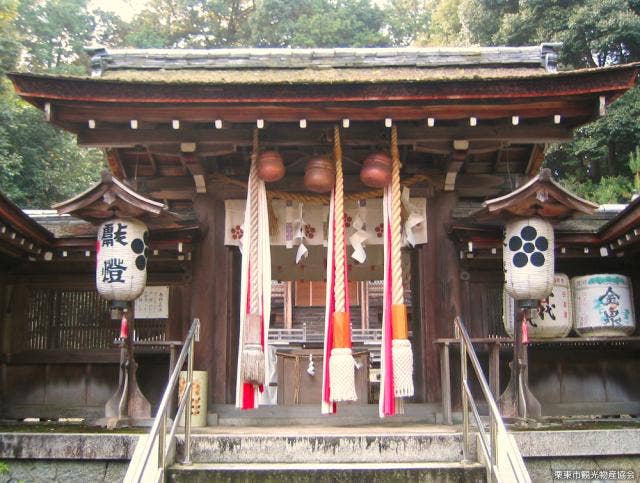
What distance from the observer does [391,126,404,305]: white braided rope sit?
7.08m

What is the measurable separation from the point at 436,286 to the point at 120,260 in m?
3.64

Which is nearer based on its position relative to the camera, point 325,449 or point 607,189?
point 325,449

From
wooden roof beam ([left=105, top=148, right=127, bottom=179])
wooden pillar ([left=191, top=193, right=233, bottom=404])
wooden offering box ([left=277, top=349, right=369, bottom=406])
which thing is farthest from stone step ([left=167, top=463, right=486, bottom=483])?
wooden offering box ([left=277, top=349, right=369, bottom=406])

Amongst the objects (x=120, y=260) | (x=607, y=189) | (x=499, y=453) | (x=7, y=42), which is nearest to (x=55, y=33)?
(x=7, y=42)

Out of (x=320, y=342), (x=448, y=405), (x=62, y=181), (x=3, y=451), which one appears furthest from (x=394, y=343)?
(x=62, y=181)

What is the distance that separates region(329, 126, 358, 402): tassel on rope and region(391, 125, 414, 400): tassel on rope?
463mm

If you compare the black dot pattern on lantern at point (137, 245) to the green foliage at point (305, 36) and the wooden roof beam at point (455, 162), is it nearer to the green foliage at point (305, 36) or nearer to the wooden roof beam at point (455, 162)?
Result: the wooden roof beam at point (455, 162)

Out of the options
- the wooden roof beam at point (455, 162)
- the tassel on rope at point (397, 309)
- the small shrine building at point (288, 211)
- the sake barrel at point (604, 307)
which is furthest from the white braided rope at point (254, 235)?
the sake barrel at point (604, 307)

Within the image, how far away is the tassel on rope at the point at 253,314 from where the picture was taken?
21.8ft

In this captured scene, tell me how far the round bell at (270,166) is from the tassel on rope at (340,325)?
634 millimetres

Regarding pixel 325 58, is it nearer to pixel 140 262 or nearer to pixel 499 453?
pixel 140 262

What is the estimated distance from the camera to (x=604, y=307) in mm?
7762

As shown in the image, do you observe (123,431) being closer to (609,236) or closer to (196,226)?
(196,226)

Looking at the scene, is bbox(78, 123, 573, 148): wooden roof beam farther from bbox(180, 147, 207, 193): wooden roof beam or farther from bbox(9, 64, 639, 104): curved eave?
bbox(9, 64, 639, 104): curved eave
